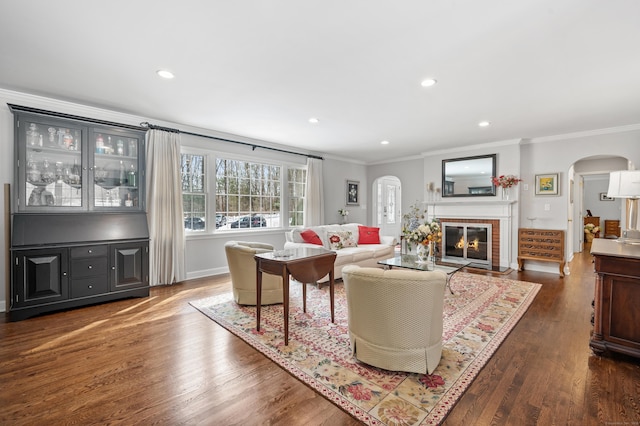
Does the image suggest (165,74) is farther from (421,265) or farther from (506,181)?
(506,181)

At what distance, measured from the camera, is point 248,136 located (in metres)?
5.23

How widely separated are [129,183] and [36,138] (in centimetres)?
100

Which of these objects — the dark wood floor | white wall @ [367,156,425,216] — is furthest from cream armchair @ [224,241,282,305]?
white wall @ [367,156,425,216]

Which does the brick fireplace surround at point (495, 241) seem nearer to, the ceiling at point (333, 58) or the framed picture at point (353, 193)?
the ceiling at point (333, 58)

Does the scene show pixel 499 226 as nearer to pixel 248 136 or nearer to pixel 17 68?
pixel 248 136

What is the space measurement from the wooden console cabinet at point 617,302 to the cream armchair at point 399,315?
4.45 ft

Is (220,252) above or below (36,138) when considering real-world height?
below

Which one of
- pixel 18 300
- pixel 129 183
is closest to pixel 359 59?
pixel 129 183

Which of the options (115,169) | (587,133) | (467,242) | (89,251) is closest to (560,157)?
(587,133)

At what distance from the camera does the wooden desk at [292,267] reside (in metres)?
2.48

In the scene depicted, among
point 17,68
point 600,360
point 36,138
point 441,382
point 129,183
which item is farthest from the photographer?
point 129,183

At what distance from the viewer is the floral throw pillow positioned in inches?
191

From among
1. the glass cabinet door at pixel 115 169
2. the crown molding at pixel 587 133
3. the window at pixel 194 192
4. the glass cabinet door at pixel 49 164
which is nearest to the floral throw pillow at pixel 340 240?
the window at pixel 194 192

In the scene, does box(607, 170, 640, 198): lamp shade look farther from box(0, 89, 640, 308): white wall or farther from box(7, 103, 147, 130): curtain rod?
box(7, 103, 147, 130): curtain rod
